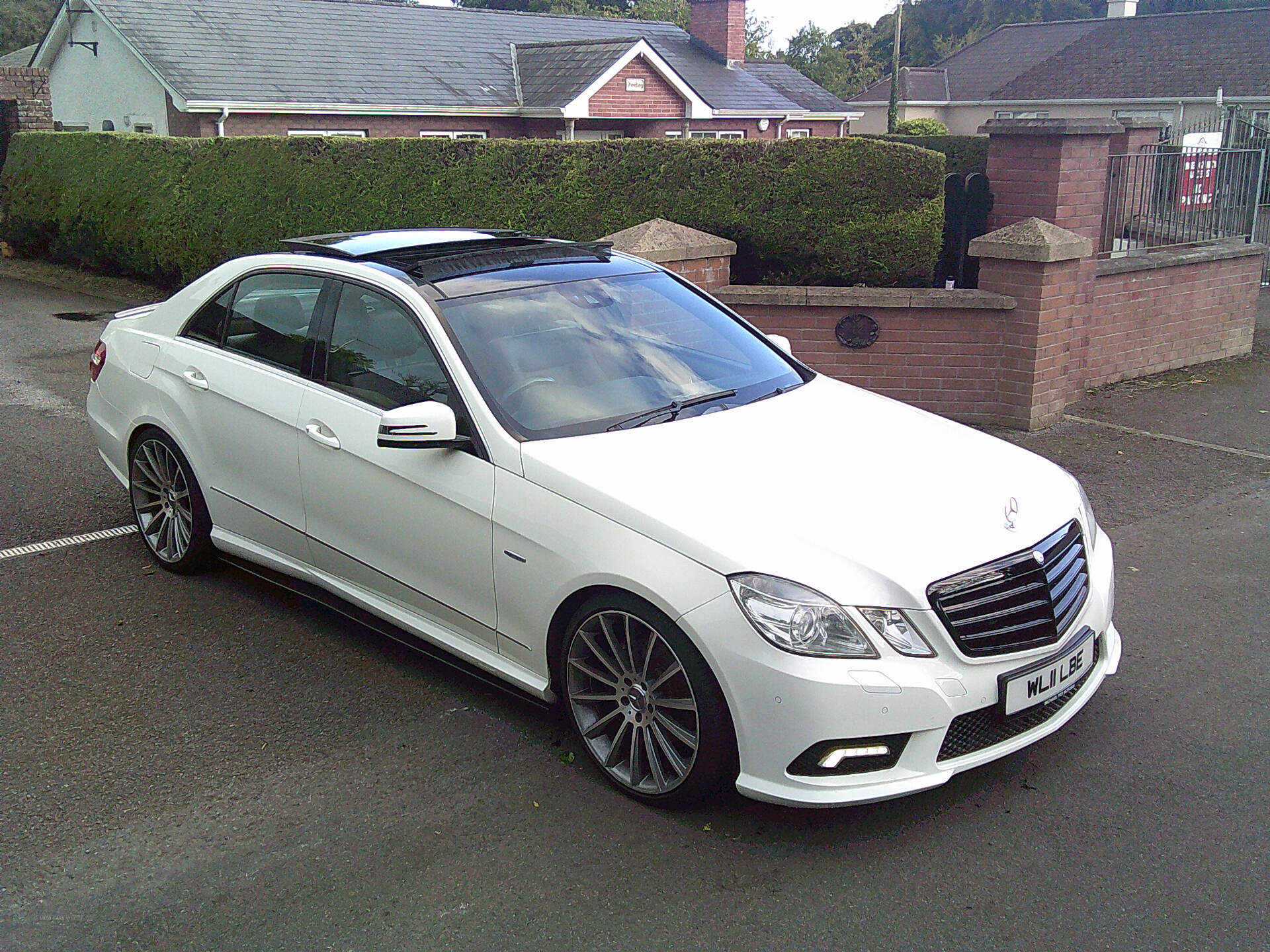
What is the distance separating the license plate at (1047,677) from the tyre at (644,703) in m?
0.84

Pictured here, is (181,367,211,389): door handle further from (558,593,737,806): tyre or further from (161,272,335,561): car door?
(558,593,737,806): tyre

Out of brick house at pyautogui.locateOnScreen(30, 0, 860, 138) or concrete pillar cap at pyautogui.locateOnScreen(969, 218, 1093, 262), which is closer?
concrete pillar cap at pyautogui.locateOnScreen(969, 218, 1093, 262)

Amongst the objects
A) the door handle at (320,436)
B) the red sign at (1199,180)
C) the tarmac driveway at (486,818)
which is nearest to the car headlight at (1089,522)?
the tarmac driveway at (486,818)

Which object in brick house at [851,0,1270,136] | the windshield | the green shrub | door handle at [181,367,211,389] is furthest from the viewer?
brick house at [851,0,1270,136]

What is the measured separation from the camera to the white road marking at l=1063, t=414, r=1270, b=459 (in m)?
8.11

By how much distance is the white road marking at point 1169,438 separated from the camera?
8109 mm

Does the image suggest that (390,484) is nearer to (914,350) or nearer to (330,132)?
(914,350)

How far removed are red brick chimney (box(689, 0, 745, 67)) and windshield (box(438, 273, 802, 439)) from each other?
113ft

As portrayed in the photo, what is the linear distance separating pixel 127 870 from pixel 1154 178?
9761 mm

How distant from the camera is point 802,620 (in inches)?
133

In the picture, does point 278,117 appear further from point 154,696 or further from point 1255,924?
point 1255,924

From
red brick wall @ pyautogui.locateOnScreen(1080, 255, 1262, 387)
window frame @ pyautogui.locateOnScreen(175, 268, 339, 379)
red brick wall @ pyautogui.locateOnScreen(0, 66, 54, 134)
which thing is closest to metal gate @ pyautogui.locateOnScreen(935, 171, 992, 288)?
red brick wall @ pyautogui.locateOnScreen(1080, 255, 1262, 387)

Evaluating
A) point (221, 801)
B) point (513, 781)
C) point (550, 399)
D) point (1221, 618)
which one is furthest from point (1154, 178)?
point (221, 801)

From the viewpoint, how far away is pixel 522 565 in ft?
13.0
